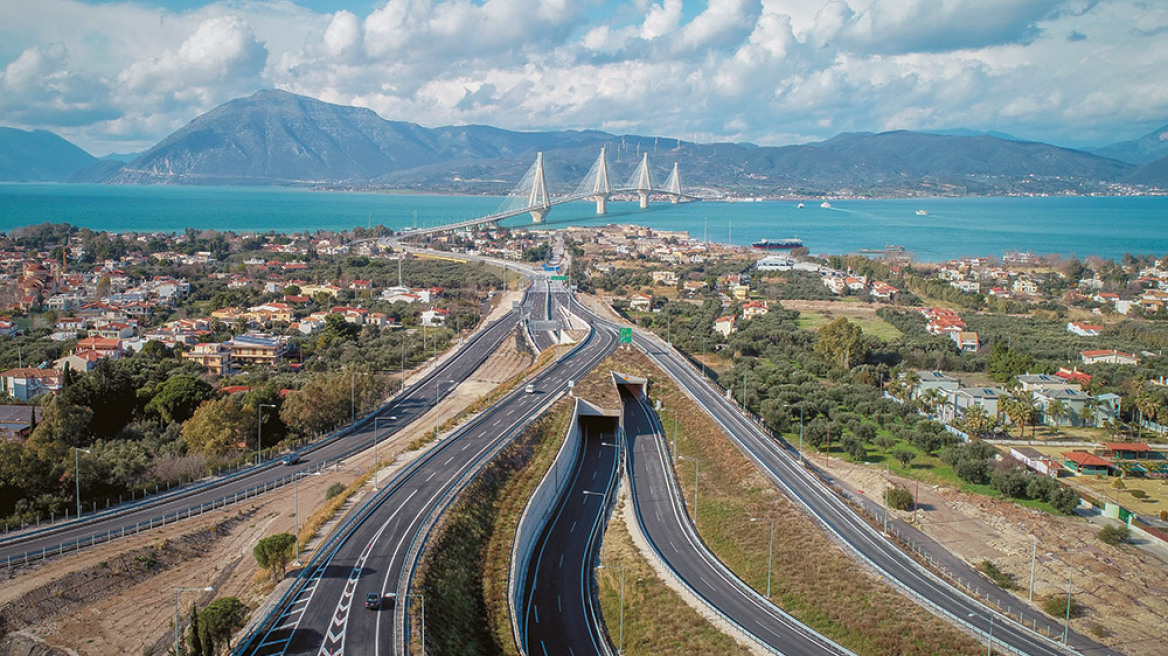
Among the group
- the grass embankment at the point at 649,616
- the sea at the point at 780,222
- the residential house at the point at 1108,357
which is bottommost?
the grass embankment at the point at 649,616

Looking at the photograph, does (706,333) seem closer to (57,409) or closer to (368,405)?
(368,405)

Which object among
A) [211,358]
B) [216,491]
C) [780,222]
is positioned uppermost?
[780,222]

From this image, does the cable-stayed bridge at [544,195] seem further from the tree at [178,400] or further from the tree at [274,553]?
the tree at [274,553]

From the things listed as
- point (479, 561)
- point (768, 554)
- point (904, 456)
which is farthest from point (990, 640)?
point (904, 456)

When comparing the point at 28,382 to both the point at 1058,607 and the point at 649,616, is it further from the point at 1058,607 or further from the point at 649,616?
the point at 1058,607

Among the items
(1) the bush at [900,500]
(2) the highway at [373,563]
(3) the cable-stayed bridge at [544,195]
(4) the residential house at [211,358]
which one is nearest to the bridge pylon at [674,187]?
(3) the cable-stayed bridge at [544,195]

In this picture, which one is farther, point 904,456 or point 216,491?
point 904,456

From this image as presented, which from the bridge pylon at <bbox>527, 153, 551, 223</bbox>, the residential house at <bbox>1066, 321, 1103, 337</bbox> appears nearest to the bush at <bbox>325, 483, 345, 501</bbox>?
the residential house at <bbox>1066, 321, 1103, 337</bbox>

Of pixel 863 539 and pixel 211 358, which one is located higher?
pixel 211 358
